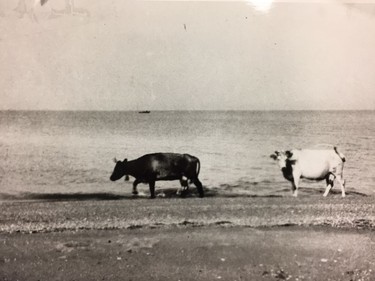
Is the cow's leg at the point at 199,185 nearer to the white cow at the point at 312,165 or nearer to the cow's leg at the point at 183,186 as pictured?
the cow's leg at the point at 183,186

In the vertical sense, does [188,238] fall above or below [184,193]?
below

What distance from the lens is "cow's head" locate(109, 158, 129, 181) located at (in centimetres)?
343

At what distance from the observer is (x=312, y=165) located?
369 cm

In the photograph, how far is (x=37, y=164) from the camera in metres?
3.25

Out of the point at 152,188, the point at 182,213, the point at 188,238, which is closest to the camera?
the point at 188,238

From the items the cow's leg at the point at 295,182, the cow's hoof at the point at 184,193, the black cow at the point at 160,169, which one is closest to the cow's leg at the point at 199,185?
the black cow at the point at 160,169

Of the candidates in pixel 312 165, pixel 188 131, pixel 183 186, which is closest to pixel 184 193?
pixel 183 186

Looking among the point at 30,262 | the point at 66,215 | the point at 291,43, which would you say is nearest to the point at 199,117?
the point at 291,43

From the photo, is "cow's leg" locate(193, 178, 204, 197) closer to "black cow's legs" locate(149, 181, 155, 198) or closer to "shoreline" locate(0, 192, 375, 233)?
"shoreline" locate(0, 192, 375, 233)

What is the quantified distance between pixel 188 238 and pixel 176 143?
2.54 ft

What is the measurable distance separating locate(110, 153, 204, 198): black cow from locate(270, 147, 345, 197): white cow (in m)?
0.67

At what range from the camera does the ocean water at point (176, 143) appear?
324 cm

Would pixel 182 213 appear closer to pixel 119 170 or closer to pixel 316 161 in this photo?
pixel 119 170

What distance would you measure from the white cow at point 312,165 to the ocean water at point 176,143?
57mm
